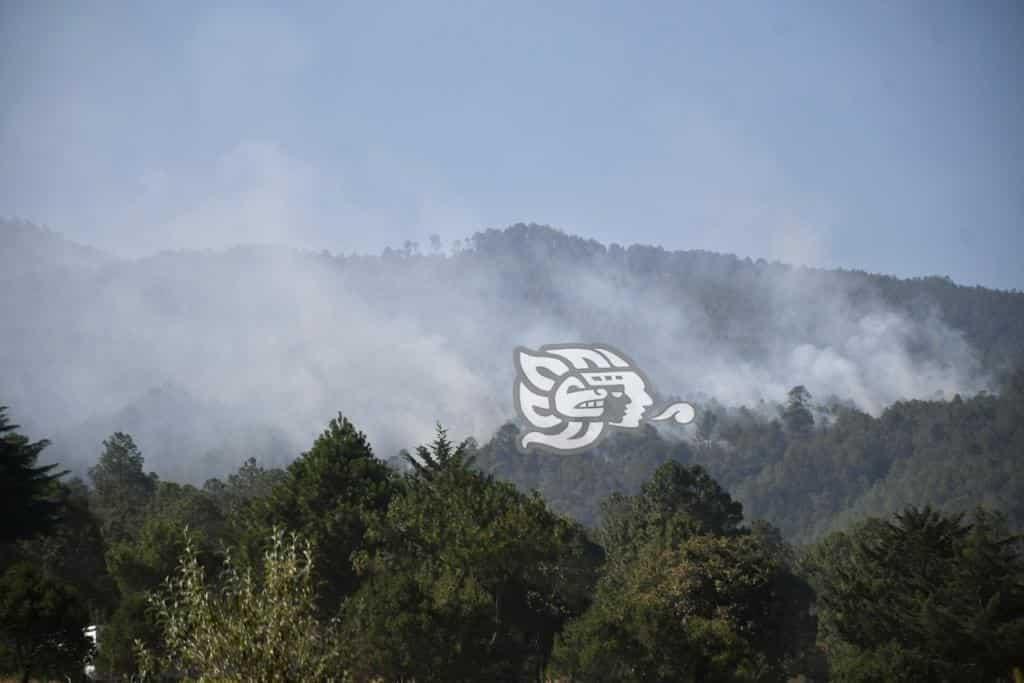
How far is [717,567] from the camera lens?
6212cm

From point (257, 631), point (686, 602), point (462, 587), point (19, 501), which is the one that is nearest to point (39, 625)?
point (462, 587)

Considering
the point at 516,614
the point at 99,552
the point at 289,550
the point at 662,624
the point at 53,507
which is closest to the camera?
the point at 289,550

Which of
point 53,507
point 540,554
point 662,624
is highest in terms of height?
point 53,507

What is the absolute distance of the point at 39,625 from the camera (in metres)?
35.8

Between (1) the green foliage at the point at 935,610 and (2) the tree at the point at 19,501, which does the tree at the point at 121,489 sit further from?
(1) the green foliage at the point at 935,610

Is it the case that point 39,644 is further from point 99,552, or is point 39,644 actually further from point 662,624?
point 99,552

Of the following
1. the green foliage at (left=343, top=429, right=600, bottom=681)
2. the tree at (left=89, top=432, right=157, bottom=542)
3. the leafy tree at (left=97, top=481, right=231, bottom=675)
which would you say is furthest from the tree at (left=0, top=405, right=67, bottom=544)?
the tree at (left=89, top=432, right=157, bottom=542)

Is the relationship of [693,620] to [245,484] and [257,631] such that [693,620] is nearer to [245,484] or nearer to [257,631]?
[257,631]

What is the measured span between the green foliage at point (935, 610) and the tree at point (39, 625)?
3528 centimetres

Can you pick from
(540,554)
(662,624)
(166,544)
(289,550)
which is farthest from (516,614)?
(289,550)

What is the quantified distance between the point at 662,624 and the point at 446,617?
10.1 metres

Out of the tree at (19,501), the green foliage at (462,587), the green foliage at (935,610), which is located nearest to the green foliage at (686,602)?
the green foliage at (462,587)

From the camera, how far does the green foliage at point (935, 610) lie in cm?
4794

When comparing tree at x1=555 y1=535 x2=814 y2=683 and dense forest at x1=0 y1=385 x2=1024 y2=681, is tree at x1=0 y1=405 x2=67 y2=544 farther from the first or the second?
tree at x1=555 y1=535 x2=814 y2=683
